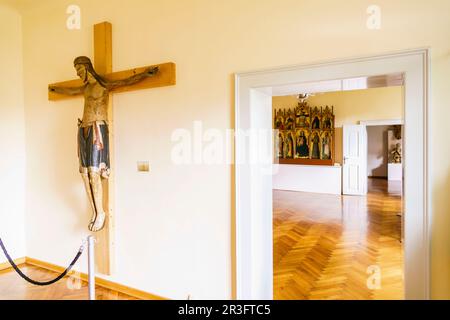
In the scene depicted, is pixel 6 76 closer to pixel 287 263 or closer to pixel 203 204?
pixel 203 204

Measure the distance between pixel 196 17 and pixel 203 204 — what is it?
1.63m

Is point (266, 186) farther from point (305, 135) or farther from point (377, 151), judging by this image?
point (377, 151)

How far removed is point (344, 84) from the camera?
2.19 m

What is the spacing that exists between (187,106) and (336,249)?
3133 millimetres

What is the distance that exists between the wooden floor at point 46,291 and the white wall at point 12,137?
1.82 ft

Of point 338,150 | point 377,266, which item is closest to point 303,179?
point 338,150

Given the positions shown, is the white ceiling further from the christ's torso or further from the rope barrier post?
the rope barrier post

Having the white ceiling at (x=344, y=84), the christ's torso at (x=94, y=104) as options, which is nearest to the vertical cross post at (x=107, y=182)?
the christ's torso at (x=94, y=104)

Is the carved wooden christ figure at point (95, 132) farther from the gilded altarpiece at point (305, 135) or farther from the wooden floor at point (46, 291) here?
the gilded altarpiece at point (305, 135)

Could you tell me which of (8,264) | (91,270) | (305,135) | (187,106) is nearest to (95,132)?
(187,106)

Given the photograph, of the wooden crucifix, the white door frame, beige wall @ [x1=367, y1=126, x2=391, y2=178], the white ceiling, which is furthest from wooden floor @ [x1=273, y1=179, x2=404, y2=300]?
beige wall @ [x1=367, y1=126, x2=391, y2=178]

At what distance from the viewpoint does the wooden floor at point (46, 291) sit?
297cm

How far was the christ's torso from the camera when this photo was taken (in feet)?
9.14

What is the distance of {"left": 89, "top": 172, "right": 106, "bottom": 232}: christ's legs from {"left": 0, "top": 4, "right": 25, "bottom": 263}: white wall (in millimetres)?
1687
